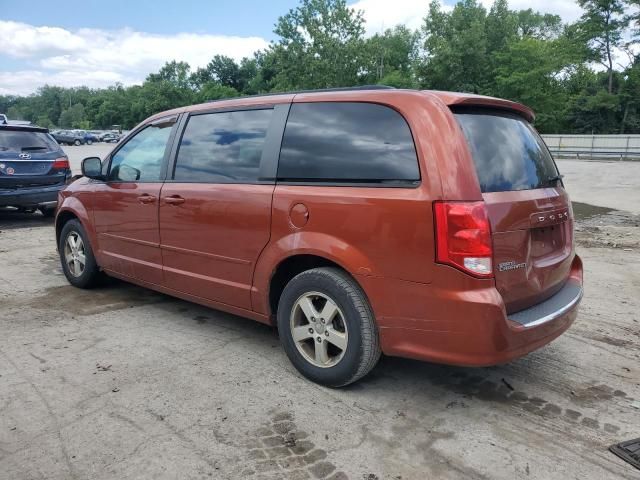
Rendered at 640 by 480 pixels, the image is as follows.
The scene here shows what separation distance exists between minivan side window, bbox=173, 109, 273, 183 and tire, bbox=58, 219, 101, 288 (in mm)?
1643

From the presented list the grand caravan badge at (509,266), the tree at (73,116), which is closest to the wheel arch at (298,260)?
the grand caravan badge at (509,266)

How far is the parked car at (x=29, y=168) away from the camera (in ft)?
29.0

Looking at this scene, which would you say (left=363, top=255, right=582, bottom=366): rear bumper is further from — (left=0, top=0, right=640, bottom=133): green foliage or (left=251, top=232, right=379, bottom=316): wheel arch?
(left=0, top=0, right=640, bottom=133): green foliage

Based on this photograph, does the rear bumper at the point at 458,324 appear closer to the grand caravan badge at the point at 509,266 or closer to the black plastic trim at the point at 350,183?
the grand caravan badge at the point at 509,266

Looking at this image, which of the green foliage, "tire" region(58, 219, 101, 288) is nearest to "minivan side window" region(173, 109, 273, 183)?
"tire" region(58, 219, 101, 288)

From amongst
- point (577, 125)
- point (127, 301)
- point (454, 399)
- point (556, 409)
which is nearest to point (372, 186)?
point (454, 399)

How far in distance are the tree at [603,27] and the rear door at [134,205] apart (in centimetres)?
5690

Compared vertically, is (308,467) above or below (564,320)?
below

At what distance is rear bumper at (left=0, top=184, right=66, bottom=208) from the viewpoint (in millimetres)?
8823

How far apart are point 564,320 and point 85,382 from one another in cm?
296

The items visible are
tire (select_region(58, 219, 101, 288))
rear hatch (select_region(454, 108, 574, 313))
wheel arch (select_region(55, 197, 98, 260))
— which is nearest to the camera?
rear hatch (select_region(454, 108, 574, 313))

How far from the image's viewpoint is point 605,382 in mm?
3473

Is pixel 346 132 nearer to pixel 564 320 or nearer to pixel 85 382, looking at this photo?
pixel 564 320

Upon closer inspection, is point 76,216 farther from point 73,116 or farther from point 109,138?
point 73,116
